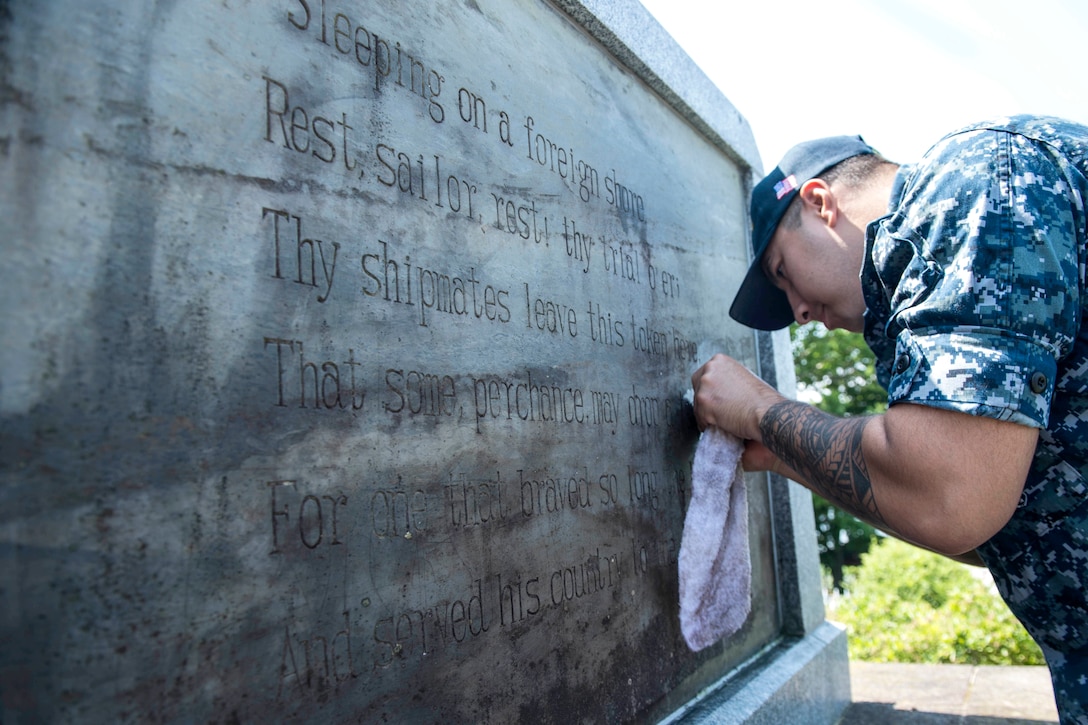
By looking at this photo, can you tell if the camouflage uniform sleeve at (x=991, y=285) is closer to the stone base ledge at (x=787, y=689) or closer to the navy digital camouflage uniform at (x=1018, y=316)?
the navy digital camouflage uniform at (x=1018, y=316)

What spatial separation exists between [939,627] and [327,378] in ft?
18.6

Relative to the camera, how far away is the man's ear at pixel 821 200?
2102mm

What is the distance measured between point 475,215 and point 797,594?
2445 millimetres

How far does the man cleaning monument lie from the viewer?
140cm

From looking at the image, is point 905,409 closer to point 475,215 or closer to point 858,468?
point 858,468

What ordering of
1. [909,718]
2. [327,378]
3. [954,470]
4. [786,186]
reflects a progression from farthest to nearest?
[909,718] < [786,186] < [954,470] < [327,378]

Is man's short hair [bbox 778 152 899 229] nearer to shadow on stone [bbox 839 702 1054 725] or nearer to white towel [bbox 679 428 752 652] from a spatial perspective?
white towel [bbox 679 428 752 652]

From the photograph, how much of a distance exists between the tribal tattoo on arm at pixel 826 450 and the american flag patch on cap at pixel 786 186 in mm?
654

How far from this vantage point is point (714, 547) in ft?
7.83

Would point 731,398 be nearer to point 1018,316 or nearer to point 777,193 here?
point 777,193

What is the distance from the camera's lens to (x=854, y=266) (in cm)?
205

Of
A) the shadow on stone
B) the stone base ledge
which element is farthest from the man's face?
the shadow on stone

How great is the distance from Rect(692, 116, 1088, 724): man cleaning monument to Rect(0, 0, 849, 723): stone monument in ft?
2.39

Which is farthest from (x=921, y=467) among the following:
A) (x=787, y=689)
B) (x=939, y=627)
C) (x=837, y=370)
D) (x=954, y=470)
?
(x=837, y=370)
